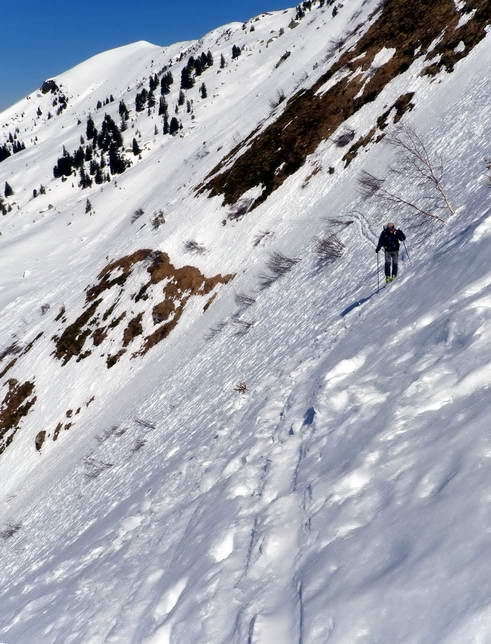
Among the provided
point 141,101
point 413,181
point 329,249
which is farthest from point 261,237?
point 141,101

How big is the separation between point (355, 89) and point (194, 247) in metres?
14.6

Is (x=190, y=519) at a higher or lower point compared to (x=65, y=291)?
lower

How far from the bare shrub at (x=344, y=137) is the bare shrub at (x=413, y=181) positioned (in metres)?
3.89

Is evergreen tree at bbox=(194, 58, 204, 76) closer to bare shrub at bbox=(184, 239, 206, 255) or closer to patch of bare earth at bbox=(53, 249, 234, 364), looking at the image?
patch of bare earth at bbox=(53, 249, 234, 364)

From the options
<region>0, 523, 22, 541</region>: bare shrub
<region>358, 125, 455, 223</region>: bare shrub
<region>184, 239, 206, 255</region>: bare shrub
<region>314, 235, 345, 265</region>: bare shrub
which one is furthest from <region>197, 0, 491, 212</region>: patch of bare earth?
<region>0, 523, 22, 541</region>: bare shrub

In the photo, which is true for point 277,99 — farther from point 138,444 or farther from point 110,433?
point 138,444

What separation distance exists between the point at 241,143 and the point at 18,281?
24414 millimetres

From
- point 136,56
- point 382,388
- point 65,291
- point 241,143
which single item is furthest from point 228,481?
point 136,56

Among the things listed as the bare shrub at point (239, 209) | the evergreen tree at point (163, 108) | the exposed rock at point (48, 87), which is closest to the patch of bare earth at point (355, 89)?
the bare shrub at point (239, 209)

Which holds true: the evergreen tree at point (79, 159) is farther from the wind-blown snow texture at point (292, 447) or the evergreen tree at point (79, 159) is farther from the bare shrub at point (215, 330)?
the bare shrub at point (215, 330)

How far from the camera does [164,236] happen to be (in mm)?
33469

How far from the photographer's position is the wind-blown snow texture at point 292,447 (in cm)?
439

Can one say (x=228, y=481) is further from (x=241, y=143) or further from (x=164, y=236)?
(x=241, y=143)

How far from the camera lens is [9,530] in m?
18.3
